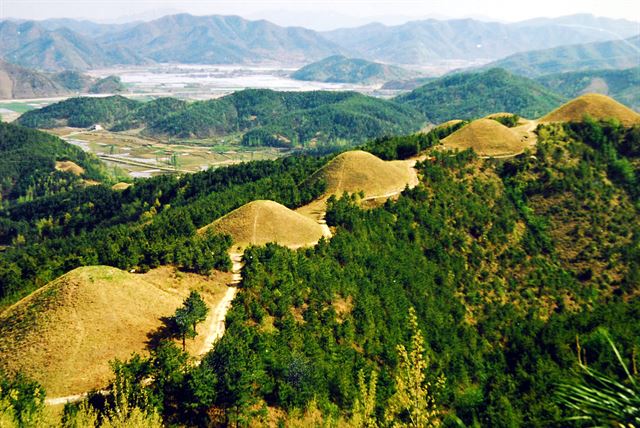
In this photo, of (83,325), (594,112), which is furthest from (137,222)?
(594,112)

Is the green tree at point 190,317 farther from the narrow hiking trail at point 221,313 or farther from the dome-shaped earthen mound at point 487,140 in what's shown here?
the dome-shaped earthen mound at point 487,140

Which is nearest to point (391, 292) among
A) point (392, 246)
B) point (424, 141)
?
point (392, 246)

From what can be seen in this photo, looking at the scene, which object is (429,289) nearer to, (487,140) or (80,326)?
(80,326)

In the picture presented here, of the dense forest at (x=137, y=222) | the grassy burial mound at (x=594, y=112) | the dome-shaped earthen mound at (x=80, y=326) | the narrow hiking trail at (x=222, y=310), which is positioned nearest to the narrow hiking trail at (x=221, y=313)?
the narrow hiking trail at (x=222, y=310)

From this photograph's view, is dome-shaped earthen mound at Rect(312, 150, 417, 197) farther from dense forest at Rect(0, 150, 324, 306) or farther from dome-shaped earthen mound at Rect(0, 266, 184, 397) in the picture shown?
dome-shaped earthen mound at Rect(0, 266, 184, 397)

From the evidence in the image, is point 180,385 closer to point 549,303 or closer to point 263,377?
point 263,377

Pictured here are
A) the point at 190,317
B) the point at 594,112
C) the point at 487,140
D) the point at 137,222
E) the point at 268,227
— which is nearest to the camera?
the point at 190,317
